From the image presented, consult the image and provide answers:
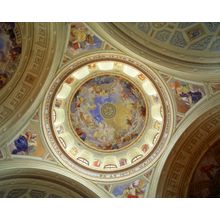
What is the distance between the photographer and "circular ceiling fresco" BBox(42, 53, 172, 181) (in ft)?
44.1

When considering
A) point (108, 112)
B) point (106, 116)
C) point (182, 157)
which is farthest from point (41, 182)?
point (182, 157)

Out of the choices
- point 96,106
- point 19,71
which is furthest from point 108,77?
point 19,71

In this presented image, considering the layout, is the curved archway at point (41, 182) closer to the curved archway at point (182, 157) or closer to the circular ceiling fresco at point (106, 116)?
the circular ceiling fresco at point (106, 116)

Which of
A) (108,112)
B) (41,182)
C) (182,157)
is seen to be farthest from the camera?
(108,112)

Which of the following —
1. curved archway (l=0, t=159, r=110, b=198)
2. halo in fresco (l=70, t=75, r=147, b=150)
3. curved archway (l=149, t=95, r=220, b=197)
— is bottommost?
curved archway (l=0, t=159, r=110, b=198)

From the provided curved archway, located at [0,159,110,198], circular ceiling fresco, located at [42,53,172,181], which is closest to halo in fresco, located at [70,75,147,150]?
circular ceiling fresco, located at [42,53,172,181]

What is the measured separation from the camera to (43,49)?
40.4ft

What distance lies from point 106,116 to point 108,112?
0.22 metres

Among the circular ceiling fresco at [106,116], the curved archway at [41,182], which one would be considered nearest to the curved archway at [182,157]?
the circular ceiling fresco at [106,116]

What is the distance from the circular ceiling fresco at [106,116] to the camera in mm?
13438

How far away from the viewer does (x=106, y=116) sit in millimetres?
15883

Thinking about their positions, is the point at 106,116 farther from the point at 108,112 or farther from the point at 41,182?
the point at 41,182

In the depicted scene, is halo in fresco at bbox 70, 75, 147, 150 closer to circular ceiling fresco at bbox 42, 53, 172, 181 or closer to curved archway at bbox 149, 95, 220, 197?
circular ceiling fresco at bbox 42, 53, 172, 181

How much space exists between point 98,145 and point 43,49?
542 cm
